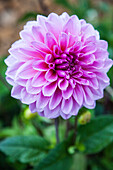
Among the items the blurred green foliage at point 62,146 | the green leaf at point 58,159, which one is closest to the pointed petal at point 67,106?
the blurred green foliage at point 62,146

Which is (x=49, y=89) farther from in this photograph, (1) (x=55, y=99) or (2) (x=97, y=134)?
(2) (x=97, y=134)

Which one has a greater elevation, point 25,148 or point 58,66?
point 58,66

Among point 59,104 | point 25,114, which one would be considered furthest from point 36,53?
point 25,114

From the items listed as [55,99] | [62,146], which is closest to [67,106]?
[55,99]

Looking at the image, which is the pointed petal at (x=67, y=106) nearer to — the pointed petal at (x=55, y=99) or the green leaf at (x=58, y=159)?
the pointed petal at (x=55, y=99)

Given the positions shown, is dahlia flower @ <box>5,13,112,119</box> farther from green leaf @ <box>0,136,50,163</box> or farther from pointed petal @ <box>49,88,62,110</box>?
green leaf @ <box>0,136,50,163</box>

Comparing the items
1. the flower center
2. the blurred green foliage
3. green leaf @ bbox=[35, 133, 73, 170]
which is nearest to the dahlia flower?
the flower center
